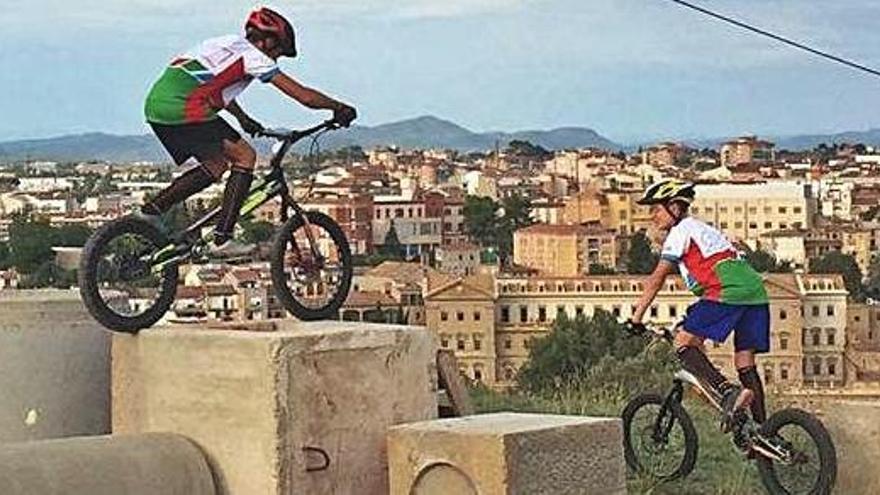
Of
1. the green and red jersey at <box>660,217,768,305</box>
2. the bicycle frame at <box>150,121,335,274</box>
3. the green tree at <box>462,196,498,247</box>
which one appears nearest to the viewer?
the bicycle frame at <box>150,121,335,274</box>

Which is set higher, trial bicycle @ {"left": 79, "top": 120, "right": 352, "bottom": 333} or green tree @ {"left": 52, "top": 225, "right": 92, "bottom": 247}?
green tree @ {"left": 52, "top": 225, "right": 92, "bottom": 247}

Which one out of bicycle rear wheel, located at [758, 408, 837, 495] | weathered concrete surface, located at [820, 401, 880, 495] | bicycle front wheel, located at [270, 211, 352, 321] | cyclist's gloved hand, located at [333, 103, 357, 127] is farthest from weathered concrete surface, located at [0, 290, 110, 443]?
weathered concrete surface, located at [820, 401, 880, 495]

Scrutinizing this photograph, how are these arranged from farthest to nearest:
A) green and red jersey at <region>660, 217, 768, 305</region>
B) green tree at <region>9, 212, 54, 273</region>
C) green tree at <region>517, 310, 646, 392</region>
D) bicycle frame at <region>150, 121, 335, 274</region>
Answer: green tree at <region>517, 310, 646, 392</region> < green tree at <region>9, 212, 54, 273</region> < green and red jersey at <region>660, 217, 768, 305</region> < bicycle frame at <region>150, 121, 335, 274</region>

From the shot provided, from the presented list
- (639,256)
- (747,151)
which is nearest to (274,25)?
(639,256)

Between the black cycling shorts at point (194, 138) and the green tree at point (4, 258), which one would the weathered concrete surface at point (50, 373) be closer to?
the black cycling shorts at point (194, 138)

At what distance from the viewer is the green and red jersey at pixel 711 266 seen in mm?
7391

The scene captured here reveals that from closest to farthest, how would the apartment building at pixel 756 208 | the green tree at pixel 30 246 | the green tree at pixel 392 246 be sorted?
the green tree at pixel 30 246
the green tree at pixel 392 246
the apartment building at pixel 756 208

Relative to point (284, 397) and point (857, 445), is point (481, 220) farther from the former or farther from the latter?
point (284, 397)

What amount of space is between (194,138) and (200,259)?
1.69ft

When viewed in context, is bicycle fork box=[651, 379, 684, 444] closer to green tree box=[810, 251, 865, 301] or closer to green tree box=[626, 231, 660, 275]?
green tree box=[810, 251, 865, 301]

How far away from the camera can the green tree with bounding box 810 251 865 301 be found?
6912cm

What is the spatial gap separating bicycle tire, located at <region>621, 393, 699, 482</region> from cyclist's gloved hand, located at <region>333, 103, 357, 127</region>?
1682 millimetres

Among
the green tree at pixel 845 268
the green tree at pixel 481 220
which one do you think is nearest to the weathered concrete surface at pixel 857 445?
the green tree at pixel 845 268

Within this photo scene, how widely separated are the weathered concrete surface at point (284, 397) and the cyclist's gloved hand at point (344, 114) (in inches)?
34.4
